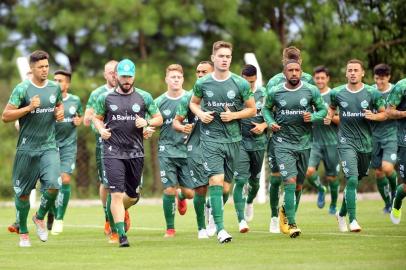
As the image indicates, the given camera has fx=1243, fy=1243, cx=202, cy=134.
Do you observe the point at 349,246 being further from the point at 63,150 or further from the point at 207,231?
the point at 63,150

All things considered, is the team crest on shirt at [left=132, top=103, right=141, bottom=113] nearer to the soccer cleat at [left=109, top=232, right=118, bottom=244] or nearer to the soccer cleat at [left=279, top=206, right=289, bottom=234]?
the soccer cleat at [left=109, top=232, right=118, bottom=244]

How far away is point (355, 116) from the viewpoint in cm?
1744

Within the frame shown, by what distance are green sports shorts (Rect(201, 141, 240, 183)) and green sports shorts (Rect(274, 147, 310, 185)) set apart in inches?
29.1

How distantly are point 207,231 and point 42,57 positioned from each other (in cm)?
351

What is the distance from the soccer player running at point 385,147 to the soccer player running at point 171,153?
418cm

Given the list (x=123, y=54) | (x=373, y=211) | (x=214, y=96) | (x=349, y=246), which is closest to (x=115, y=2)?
(x=123, y=54)

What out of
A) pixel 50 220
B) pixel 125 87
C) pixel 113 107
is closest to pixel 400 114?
pixel 125 87

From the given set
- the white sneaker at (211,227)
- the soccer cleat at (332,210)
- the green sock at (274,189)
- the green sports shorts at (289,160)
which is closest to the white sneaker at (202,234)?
the white sneaker at (211,227)

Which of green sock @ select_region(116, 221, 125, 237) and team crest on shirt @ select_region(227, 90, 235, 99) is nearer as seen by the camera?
green sock @ select_region(116, 221, 125, 237)

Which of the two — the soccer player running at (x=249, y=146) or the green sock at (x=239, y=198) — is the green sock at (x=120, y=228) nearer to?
the green sock at (x=239, y=198)

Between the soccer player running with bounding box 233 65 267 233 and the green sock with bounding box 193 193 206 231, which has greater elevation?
the soccer player running with bounding box 233 65 267 233

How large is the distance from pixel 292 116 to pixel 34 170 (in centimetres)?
348

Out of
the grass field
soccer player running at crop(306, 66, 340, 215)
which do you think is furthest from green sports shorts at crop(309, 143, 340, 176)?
the grass field

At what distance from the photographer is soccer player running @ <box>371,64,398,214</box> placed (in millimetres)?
20234
